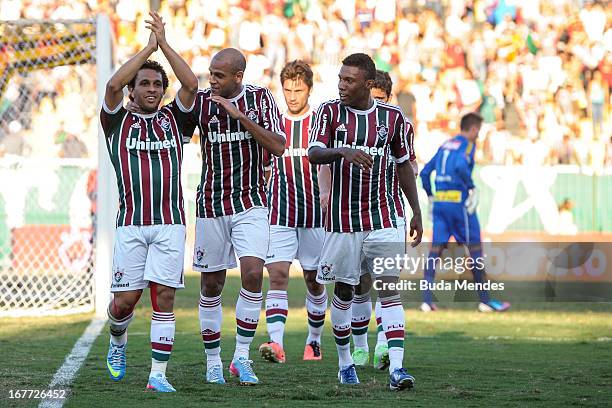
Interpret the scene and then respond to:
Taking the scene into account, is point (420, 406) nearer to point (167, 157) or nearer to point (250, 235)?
point (250, 235)

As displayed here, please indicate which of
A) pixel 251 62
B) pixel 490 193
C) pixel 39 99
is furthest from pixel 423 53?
pixel 39 99

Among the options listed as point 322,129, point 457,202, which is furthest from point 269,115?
point 457,202

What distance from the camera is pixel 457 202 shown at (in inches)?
575

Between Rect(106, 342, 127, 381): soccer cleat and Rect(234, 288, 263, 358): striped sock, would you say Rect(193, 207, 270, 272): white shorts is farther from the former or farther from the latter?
Rect(106, 342, 127, 381): soccer cleat

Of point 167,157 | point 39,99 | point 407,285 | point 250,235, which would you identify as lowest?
point 407,285

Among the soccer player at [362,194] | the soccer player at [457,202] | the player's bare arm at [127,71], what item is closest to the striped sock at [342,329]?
the soccer player at [362,194]

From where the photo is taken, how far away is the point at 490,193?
2067cm

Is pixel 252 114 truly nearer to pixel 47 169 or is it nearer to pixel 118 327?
pixel 118 327

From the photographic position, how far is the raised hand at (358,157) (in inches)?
275

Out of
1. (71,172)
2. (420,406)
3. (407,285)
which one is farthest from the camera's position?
(71,172)

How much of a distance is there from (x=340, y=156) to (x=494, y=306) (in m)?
7.70

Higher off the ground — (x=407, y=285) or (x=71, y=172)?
(x=71, y=172)

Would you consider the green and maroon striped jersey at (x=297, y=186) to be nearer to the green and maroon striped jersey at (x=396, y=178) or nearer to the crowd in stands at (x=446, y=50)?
the green and maroon striped jersey at (x=396, y=178)

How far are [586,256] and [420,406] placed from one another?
478 inches
